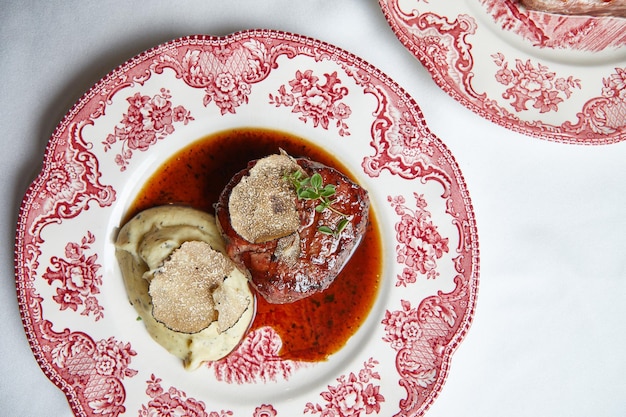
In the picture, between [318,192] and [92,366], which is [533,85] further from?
[92,366]

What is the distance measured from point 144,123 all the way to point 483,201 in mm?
2238

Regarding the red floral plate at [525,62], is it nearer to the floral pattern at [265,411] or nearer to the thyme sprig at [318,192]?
the thyme sprig at [318,192]

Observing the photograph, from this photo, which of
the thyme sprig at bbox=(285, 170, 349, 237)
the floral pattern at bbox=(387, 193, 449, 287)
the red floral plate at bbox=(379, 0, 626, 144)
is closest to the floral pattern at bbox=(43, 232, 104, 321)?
the thyme sprig at bbox=(285, 170, 349, 237)

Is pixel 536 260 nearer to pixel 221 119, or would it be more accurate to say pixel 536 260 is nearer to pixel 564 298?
pixel 564 298

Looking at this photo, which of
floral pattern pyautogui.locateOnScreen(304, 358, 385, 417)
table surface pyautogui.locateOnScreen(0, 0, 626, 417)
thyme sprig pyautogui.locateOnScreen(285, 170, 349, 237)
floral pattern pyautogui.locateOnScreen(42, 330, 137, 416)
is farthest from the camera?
table surface pyautogui.locateOnScreen(0, 0, 626, 417)

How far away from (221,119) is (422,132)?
1.25 metres

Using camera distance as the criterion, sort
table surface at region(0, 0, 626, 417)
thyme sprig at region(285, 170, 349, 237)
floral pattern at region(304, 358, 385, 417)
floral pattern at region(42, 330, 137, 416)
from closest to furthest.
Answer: thyme sprig at region(285, 170, 349, 237) < floral pattern at region(42, 330, 137, 416) < floral pattern at region(304, 358, 385, 417) < table surface at region(0, 0, 626, 417)

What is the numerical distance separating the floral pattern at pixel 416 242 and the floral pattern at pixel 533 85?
909 mm

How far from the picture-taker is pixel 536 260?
3453mm

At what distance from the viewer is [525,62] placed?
332cm

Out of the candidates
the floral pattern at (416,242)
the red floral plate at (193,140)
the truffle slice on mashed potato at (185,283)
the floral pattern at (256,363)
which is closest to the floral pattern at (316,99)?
the red floral plate at (193,140)

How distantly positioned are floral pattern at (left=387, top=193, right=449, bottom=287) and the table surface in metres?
0.45

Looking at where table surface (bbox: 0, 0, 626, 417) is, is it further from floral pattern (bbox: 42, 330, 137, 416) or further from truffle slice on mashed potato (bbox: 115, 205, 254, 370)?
truffle slice on mashed potato (bbox: 115, 205, 254, 370)

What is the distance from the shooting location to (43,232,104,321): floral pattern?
303 centimetres
